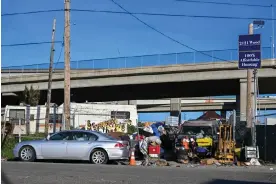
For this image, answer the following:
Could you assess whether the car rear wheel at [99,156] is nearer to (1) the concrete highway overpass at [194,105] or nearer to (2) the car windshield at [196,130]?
(2) the car windshield at [196,130]

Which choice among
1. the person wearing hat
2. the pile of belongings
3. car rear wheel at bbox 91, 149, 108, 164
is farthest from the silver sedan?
the person wearing hat

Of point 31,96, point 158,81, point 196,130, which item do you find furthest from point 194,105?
point 196,130

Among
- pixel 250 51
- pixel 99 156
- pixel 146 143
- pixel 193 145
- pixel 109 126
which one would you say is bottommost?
pixel 99 156

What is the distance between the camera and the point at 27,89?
4734 cm

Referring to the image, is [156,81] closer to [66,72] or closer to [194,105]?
[66,72]

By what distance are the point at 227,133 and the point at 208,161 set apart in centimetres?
174

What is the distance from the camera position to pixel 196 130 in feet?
75.6

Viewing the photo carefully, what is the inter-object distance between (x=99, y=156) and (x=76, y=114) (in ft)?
65.9

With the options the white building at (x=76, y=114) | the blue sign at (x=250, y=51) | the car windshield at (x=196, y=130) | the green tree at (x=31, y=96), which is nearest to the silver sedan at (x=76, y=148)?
the car windshield at (x=196, y=130)

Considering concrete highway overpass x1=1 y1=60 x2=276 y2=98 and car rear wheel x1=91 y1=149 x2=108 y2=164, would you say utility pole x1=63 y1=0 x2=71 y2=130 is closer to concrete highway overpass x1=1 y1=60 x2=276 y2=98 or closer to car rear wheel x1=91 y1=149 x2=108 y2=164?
car rear wheel x1=91 y1=149 x2=108 y2=164

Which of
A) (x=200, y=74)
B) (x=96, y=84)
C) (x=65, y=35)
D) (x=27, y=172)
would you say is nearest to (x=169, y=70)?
(x=200, y=74)

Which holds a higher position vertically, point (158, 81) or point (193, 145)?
point (158, 81)

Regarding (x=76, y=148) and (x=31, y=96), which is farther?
(x=31, y=96)

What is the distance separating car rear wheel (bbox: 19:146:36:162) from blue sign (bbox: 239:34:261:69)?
943 cm
